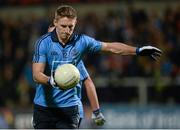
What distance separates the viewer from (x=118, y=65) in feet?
44.2

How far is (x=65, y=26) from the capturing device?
252 inches

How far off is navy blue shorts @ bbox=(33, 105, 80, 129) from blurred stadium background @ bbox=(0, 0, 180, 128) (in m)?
5.64

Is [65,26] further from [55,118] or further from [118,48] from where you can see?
[55,118]

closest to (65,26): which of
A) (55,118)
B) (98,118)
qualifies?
(55,118)

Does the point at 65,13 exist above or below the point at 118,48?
above

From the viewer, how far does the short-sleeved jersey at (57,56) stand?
660 centimetres

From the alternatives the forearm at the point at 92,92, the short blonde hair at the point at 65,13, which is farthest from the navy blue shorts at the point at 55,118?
the short blonde hair at the point at 65,13

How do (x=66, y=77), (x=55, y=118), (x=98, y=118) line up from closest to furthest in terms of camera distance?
(x=66, y=77), (x=55, y=118), (x=98, y=118)

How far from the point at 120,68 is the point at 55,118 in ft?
22.1

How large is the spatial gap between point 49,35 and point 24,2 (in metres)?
10.2

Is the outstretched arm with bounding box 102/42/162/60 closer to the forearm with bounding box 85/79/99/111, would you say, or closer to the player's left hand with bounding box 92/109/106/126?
the forearm with bounding box 85/79/99/111

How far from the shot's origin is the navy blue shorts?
22.1 ft

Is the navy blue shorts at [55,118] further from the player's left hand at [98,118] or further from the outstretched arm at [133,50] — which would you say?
the outstretched arm at [133,50]

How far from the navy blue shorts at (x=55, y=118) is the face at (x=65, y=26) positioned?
82 centimetres
